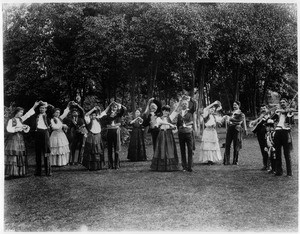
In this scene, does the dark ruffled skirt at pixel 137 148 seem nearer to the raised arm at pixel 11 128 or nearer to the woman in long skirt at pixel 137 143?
the woman in long skirt at pixel 137 143

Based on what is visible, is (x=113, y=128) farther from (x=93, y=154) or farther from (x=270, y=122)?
(x=270, y=122)

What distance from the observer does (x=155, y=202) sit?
661 centimetres

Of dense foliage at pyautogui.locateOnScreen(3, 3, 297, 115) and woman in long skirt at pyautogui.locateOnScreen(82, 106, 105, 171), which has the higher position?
dense foliage at pyautogui.locateOnScreen(3, 3, 297, 115)

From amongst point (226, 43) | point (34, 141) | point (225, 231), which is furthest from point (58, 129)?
point (226, 43)

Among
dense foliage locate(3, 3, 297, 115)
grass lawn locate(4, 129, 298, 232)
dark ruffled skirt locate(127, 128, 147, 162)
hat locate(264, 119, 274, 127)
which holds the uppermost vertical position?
dense foliage locate(3, 3, 297, 115)

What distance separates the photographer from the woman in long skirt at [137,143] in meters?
12.2

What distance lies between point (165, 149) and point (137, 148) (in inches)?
109

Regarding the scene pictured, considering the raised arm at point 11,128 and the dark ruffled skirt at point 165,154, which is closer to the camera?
the raised arm at point 11,128

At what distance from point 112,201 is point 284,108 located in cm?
440

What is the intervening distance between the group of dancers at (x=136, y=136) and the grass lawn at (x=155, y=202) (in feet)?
1.67

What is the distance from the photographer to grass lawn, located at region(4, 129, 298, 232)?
18.7 ft

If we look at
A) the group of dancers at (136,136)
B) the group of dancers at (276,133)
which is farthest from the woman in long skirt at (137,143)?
the group of dancers at (276,133)

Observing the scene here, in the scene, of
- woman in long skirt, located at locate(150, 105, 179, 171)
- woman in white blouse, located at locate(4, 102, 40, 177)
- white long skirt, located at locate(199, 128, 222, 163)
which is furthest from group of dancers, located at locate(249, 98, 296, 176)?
woman in white blouse, located at locate(4, 102, 40, 177)

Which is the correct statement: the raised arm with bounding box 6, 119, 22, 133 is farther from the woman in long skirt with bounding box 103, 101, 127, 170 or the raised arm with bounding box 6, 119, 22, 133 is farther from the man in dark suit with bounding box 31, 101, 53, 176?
the woman in long skirt with bounding box 103, 101, 127, 170
